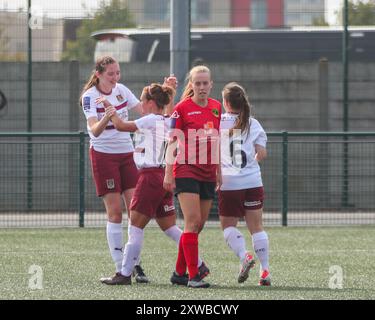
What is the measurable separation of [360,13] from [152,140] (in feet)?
39.4

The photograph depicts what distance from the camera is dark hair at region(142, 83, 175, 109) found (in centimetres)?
1007

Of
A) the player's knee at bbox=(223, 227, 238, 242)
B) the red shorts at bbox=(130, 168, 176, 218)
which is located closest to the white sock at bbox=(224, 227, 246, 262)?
the player's knee at bbox=(223, 227, 238, 242)

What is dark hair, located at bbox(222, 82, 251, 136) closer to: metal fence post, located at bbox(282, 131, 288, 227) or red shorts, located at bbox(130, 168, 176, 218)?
red shorts, located at bbox(130, 168, 176, 218)

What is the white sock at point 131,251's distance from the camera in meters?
10.0

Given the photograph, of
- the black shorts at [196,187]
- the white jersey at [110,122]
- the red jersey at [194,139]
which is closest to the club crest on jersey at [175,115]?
the red jersey at [194,139]

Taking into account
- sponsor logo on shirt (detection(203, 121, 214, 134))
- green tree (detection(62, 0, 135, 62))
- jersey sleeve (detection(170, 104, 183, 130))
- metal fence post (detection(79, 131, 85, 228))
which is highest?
green tree (detection(62, 0, 135, 62))

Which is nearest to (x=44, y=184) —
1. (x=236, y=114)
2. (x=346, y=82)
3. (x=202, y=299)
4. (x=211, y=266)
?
(x=346, y=82)

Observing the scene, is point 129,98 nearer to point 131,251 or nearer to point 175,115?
point 175,115

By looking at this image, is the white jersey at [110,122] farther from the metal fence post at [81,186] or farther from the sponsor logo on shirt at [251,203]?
the metal fence post at [81,186]

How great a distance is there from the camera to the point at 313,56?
21625 mm

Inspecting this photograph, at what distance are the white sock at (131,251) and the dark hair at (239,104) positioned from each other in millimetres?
1206

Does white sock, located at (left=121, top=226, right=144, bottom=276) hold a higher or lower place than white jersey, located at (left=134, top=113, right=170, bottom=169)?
lower

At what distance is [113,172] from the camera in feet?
34.4

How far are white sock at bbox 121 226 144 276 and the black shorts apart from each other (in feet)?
1.87
